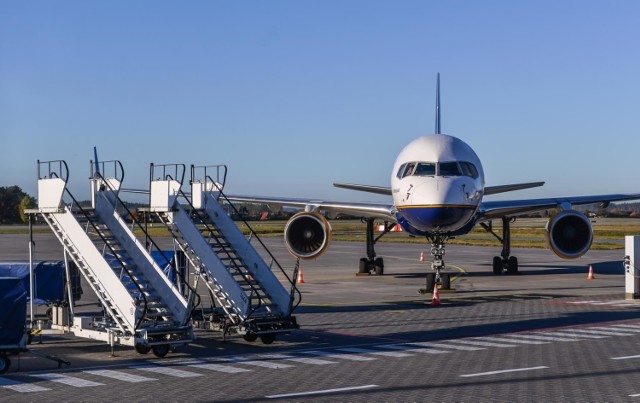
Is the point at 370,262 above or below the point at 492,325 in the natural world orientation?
above

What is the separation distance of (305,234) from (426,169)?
595cm

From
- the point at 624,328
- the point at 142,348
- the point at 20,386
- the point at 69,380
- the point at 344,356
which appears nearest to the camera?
the point at 20,386

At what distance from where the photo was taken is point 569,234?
30109mm

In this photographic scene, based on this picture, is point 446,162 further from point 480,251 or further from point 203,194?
point 480,251

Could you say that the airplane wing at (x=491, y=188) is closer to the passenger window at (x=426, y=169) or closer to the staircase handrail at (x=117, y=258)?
the passenger window at (x=426, y=169)

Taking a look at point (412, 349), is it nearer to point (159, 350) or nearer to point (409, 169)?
point (159, 350)

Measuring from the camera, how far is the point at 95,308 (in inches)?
955

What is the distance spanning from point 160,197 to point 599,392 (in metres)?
9.73

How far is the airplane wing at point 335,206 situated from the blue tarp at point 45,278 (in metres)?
15.3

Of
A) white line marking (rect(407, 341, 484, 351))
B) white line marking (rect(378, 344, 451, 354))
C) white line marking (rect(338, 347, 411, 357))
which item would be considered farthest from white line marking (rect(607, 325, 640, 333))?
white line marking (rect(338, 347, 411, 357))

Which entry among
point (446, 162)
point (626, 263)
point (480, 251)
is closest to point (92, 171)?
point (446, 162)

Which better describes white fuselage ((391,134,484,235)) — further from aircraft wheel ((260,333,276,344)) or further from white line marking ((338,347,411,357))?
white line marking ((338,347,411,357))

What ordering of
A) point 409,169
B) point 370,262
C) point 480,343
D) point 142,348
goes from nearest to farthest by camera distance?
point 142,348, point 480,343, point 409,169, point 370,262

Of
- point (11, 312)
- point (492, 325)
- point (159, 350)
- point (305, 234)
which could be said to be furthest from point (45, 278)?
point (305, 234)
